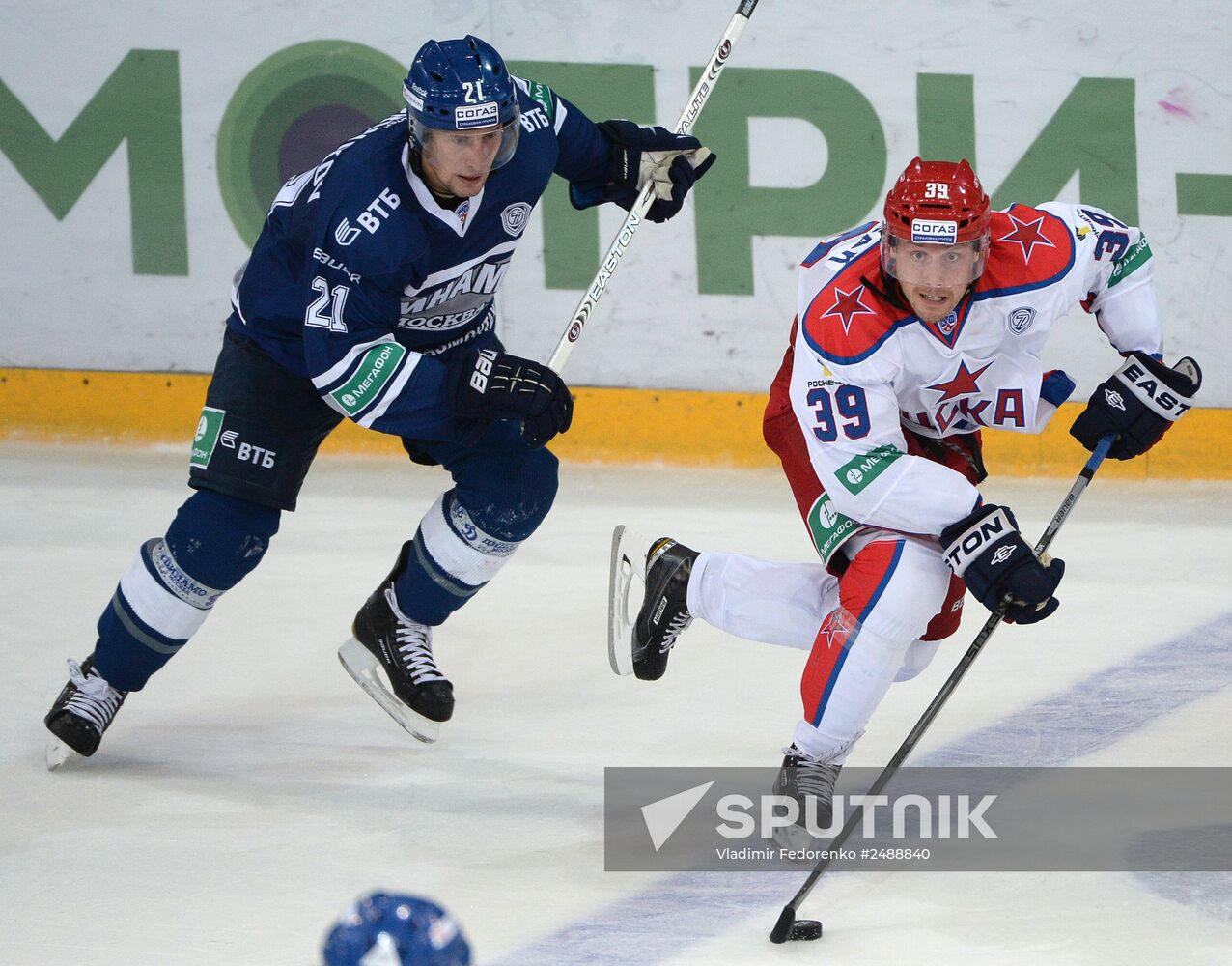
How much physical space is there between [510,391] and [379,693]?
2.33ft

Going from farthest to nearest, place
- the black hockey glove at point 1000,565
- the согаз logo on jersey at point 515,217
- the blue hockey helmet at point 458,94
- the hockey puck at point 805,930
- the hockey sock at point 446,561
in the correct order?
the hockey sock at point 446,561 → the согаз logo on jersey at point 515,217 → the blue hockey helmet at point 458,94 → the black hockey glove at point 1000,565 → the hockey puck at point 805,930

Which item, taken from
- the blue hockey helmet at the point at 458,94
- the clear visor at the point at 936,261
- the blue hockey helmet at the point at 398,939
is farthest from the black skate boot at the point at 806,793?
the blue hockey helmet at the point at 398,939

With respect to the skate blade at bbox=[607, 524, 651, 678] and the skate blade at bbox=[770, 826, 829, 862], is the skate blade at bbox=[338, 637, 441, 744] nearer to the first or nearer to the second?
the skate blade at bbox=[607, 524, 651, 678]

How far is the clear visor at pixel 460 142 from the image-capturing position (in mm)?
2736

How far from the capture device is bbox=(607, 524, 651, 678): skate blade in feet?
10.3

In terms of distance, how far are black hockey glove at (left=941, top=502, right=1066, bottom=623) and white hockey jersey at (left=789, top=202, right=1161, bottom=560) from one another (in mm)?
43

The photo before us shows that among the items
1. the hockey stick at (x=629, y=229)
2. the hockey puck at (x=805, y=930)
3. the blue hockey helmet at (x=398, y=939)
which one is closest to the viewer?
the blue hockey helmet at (x=398, y=939)

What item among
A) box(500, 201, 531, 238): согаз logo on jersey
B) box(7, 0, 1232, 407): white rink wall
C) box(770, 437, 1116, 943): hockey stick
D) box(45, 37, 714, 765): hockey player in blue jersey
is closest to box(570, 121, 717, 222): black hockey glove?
box(45, 37, 714, 765): hockey player in blue jersey

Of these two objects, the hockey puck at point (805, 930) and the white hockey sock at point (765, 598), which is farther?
the white hockey sock at point (765, 598)

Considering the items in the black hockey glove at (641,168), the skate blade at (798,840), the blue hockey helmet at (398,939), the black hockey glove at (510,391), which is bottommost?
the skate blade at (798,840)

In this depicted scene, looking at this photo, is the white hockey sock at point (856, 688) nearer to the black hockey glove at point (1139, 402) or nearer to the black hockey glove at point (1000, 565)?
the black hockey glove at point (1000, 565)

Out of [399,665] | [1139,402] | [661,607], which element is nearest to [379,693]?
[399,665]

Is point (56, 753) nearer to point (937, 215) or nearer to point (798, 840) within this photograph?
point (798, 840)

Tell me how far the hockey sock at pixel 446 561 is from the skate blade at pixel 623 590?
183 mm
